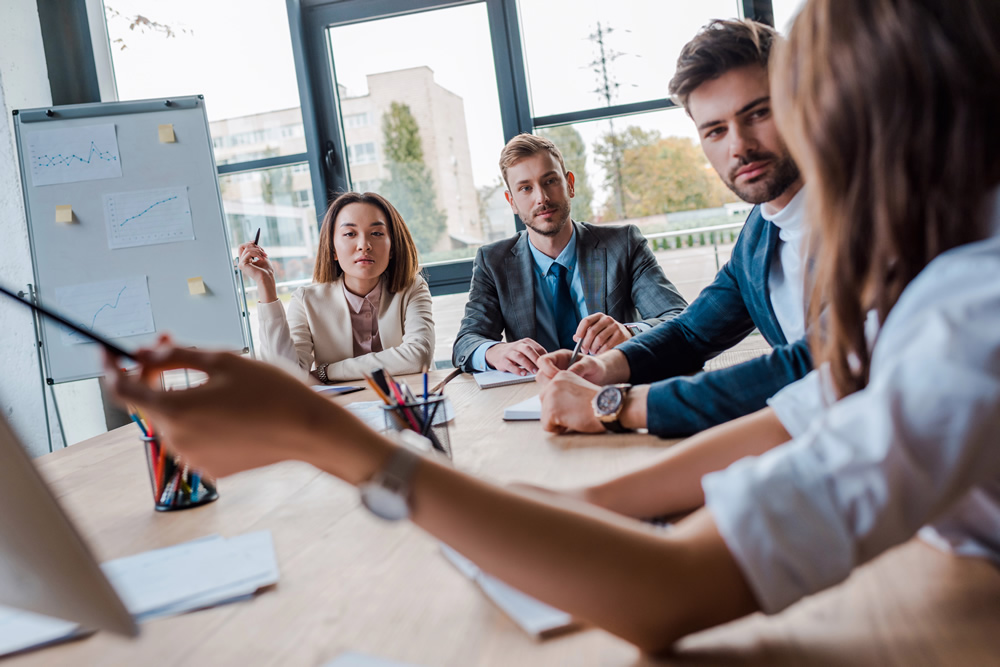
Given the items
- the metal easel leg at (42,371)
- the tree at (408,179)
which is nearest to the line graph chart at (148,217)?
the metal easel leg at (42,371)

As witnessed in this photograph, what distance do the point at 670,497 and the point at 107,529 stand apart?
0.71 m

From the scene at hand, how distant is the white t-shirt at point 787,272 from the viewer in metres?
1.56

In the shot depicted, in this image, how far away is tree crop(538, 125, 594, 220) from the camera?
11.8 feet

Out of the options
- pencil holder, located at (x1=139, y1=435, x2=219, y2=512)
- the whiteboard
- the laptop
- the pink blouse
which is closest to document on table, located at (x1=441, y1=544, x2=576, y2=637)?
the laptop

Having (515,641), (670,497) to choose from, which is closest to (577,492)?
(670,497)

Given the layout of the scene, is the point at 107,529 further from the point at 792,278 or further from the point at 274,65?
the point at 274,65

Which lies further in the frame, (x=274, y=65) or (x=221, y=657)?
(x=274, y=65)

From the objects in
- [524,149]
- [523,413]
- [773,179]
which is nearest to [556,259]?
[524,149]

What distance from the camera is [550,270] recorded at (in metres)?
2.72

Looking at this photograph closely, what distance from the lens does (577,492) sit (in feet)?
2.63

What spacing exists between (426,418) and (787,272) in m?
0.97

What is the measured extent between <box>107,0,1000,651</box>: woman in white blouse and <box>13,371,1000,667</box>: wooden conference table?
4 cm

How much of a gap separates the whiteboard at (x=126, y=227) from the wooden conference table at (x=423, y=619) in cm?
230

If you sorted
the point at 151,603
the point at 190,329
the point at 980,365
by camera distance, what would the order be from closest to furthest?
1. the point at 980,365
2. the point at 151,603
3. the point at 190,329
